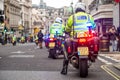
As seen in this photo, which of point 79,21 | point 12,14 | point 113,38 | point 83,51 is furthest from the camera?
point 12,14

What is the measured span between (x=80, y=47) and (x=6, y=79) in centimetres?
219

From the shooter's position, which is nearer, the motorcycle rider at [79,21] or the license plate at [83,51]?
the license plate at [83,51]

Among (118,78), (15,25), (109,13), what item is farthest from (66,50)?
(15,25)

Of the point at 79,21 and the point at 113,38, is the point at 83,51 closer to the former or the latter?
the point at 79,21

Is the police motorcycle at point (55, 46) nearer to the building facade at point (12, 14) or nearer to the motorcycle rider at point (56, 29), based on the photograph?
the motorcycle rider at point (56, 29)

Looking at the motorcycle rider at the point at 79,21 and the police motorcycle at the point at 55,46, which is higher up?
the motorcycle rider at the point at 79,21

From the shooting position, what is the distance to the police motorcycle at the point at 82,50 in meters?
11.7

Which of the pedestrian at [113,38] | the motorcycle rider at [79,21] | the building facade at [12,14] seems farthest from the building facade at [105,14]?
the building facade at [12,14]

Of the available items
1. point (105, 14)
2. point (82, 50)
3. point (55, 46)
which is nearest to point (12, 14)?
point (105, 14)

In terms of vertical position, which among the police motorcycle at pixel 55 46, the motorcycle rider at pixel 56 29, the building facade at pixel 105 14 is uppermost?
the building facade at pixel 105 14

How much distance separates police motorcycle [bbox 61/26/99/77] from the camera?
11.7m

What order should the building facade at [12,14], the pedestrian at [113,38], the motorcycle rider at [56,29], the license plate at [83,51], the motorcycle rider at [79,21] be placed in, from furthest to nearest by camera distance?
the building facade at [12,14] < the pedestrian at [113,38] < the motorcycle rider at [56,29] < the motorcycle rider at [79,21] < the license plate at [83,51]

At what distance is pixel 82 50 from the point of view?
11695 millimetres

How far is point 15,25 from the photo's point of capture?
4924 inches
